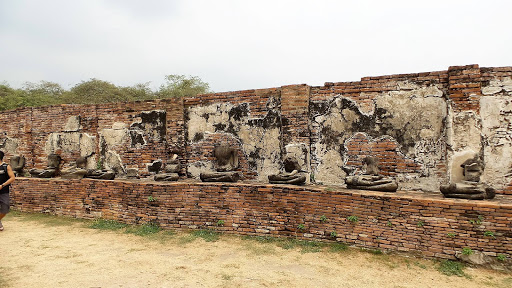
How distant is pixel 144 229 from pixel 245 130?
9.44ft

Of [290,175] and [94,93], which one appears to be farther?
[94,93]

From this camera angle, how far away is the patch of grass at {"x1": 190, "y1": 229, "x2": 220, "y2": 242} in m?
4.94

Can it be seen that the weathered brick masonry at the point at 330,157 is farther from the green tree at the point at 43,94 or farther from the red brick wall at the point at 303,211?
the green tree at the point at 43,94

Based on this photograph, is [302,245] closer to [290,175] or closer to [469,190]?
[290,175]

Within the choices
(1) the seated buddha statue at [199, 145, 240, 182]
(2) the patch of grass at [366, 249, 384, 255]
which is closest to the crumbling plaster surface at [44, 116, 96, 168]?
(1) the seated buddha statue at [199, 145, 240, 182]

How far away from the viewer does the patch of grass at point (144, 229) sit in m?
5.39

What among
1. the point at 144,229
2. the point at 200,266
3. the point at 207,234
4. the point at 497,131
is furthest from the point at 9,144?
the point at 497,131

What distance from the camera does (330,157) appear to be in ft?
19.9

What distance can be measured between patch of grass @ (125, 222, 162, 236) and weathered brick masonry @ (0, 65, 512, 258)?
0.42 ft

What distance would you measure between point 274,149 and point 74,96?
1529 centimetres

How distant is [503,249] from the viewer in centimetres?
363

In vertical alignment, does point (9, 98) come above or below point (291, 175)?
above

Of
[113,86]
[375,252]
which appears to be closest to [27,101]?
[113,86]

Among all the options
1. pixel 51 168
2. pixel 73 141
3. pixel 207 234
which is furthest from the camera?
pixel 73 141
